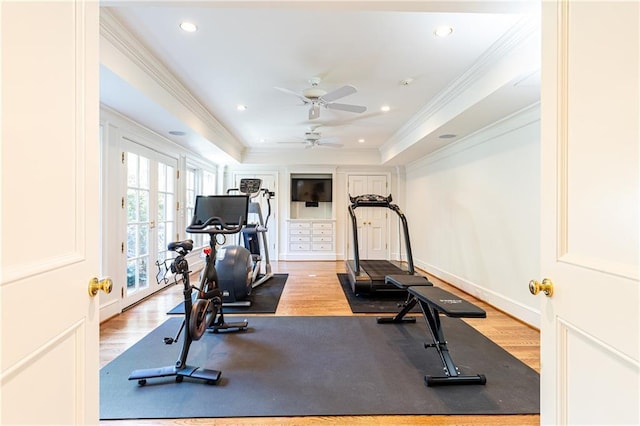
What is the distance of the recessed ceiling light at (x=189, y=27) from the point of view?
2.22m

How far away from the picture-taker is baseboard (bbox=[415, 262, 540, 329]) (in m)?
3.09

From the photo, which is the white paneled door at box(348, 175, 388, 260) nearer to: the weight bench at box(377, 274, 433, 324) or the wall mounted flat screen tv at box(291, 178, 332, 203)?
the wall mounted flat screen tv at box(291, 178, 332, 203)

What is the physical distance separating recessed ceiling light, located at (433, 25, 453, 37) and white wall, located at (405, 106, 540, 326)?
1395mm

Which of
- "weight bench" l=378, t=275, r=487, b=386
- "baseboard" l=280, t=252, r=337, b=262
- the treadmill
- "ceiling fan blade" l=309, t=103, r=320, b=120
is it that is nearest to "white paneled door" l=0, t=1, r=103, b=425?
"weight bench" l=378, t=275, r=487, b=386

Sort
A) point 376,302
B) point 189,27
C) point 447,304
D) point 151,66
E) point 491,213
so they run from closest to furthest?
point 447,304 → point 189,27 → point 151,66 → point 491,213 → point 376,302

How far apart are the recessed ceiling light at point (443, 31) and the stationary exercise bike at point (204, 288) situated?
2133mm

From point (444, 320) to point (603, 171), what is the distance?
2.90m

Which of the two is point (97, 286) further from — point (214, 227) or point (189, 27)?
point (189, 27)

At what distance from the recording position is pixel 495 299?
3678mm

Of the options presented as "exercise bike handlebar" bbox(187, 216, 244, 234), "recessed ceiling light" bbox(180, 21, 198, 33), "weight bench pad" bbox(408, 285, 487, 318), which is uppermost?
"recessed ceiling light" bbox(180, 21, 198, 33)

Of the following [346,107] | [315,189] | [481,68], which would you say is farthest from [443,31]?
[315,189]

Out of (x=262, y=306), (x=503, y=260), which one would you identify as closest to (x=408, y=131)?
(x=503, y=260)

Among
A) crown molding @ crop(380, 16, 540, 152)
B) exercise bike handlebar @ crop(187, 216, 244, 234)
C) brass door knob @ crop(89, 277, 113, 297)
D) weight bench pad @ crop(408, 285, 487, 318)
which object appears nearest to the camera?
brass door knob @ crop(89, 277, 113, 297)

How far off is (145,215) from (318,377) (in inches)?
132
